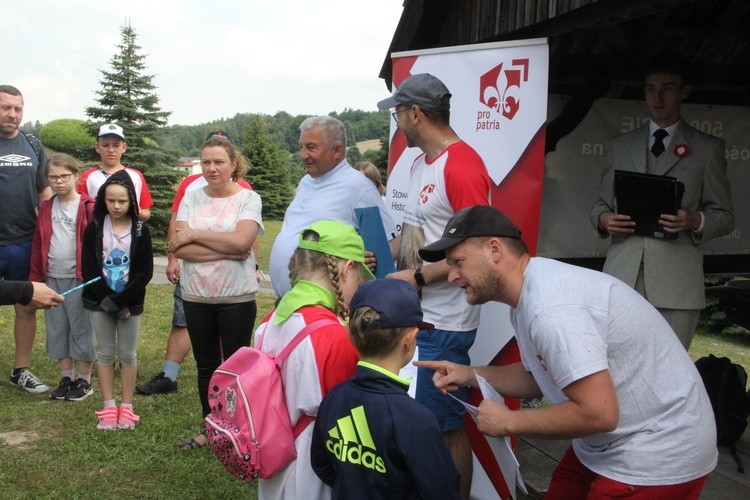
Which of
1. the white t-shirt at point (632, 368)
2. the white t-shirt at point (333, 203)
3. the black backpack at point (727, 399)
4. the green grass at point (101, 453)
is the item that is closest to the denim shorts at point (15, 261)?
the green grass at point (101, 453)

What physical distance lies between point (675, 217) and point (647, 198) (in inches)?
6.6

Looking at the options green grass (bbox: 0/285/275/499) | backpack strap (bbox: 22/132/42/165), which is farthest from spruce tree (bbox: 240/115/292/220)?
green grass (bbox: 0/285/275/499)

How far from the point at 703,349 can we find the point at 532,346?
9.37 m

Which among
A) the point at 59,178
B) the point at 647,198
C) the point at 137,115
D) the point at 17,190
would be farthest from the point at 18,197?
the point at 137,115

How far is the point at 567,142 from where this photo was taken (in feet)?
16.6

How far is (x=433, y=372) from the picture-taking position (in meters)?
3.26

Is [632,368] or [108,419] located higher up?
[632,368]

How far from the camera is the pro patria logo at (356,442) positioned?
209cm

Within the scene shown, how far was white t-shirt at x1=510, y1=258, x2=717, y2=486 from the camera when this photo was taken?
6.70ft

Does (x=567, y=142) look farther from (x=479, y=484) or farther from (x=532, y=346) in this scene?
(x=532, y=346)

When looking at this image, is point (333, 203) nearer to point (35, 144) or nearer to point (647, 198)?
point (647, 198)

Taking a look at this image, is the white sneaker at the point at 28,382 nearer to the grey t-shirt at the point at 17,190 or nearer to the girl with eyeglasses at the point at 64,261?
the girl with eyeglasses at the point at 64,261

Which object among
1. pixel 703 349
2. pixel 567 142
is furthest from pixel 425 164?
pixel 703 349

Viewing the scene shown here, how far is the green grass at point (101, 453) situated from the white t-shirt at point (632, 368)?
2516 mm
